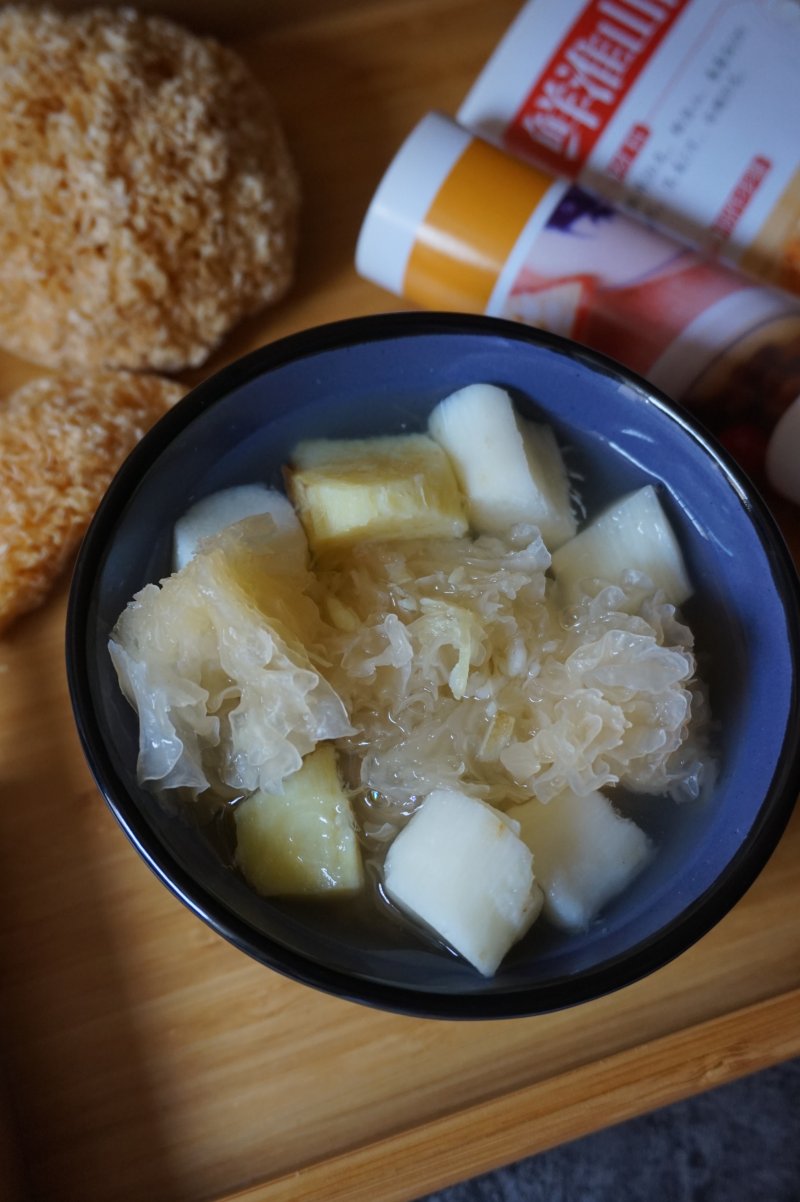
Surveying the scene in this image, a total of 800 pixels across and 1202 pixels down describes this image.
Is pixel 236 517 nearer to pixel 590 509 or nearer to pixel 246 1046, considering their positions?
pixel 590 509

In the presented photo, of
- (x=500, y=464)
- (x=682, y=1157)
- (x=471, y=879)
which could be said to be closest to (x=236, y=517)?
(x=500, y=464)

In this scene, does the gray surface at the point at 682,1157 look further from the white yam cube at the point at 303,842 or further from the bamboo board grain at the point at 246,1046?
the white yam cube at the point at 303,842

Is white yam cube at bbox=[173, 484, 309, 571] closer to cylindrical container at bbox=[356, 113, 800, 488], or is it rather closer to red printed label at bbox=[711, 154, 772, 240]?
cylindrical container at bbox=[356, 113, 800, 488]

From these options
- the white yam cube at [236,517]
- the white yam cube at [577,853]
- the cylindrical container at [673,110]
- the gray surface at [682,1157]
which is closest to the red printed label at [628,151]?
the cylindrical container at [673,110]

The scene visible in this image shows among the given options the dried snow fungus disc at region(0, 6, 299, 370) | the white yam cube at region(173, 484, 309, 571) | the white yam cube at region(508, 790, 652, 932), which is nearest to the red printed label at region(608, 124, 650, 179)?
the dried snow fungus disc at region(0, 6, 299, 370)

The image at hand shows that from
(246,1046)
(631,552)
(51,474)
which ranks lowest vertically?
(246,1046)
